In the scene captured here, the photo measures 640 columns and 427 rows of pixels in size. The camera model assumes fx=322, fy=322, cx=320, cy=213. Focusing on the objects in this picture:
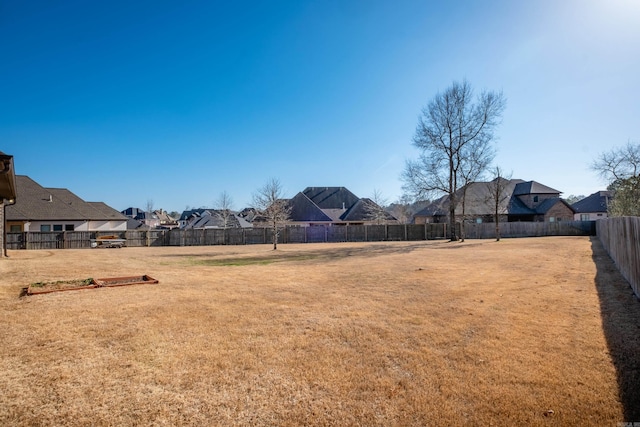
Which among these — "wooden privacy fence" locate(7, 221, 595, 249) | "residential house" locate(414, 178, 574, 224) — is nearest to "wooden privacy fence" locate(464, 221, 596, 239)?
"wooden privacy fence" locate(7, 221, 595, 249)

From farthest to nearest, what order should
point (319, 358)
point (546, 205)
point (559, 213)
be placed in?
point (559, 213)
point (546, 205)
point (319, 358)

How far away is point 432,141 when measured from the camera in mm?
29844

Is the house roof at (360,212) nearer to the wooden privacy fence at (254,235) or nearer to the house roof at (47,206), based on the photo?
the wooden privacy fence at (254,235)

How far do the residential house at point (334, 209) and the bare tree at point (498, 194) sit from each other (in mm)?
13419

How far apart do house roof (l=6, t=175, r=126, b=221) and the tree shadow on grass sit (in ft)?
115

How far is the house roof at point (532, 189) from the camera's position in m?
42.6

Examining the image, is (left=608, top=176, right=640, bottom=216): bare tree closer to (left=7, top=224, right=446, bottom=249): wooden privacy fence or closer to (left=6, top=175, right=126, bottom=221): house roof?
(left=7, top=224, right=446, bottom=249): wooden privacy fence

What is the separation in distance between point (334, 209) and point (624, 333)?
137ft

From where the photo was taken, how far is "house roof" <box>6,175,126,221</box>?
27.5 meters

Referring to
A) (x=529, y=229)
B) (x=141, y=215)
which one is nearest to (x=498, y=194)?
(x=529, y=229)

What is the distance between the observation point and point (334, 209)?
46.3 metres

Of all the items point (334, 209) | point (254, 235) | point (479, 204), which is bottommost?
point (254, 235)

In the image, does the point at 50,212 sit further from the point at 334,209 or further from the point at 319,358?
the point at 319,358

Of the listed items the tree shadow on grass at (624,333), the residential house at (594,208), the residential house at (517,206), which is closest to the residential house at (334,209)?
the residential house at (517,206)
